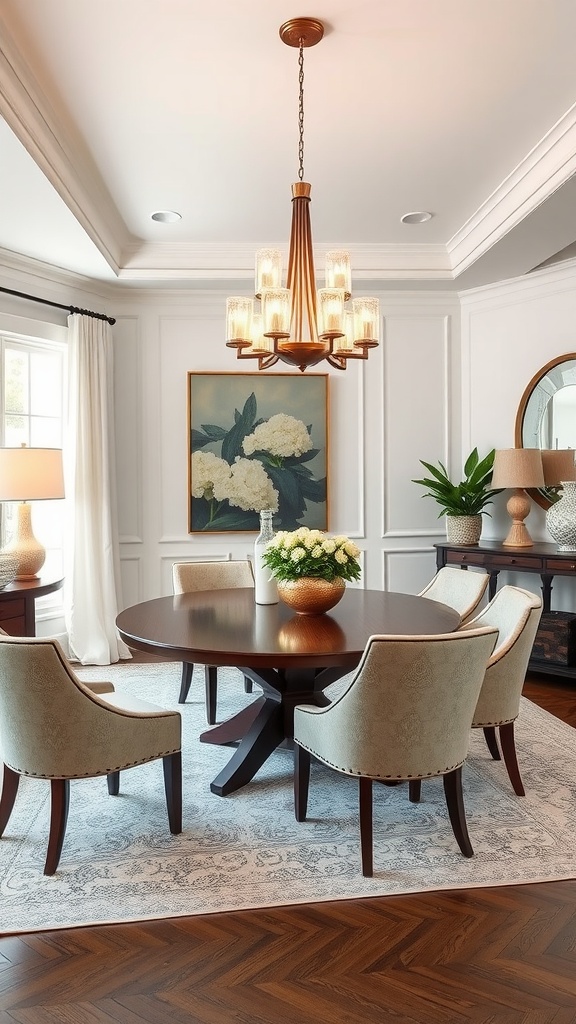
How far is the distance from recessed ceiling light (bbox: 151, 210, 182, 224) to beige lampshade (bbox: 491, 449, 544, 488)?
8.37 ft

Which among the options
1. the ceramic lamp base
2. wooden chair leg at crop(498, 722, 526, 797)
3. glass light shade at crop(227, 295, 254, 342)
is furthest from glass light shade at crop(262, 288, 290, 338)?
the ceramic lamp base

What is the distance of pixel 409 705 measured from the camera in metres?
2.26

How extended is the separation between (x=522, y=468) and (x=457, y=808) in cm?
289

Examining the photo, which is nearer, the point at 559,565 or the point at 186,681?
the point at 186,681

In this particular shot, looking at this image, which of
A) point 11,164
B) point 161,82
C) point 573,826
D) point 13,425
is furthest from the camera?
point 13,425

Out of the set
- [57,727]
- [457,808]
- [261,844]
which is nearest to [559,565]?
[457,808]

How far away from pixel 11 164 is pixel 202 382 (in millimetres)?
2460

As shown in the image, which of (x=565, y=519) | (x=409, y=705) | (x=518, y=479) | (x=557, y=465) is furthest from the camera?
(x=557, y=465)

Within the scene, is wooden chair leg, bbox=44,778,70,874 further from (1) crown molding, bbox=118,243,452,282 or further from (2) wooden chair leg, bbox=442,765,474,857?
(1) crown molding, bbox=118,243,452,282

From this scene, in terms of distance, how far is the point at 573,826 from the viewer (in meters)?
2.74

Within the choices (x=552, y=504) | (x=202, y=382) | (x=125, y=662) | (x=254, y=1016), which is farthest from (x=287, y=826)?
(x=202, y=382)

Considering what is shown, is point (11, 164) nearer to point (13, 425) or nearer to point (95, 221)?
point (95, 221)

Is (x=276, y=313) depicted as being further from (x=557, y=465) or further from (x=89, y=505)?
(x=557, y=465)

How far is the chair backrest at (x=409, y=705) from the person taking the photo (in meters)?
2.21
